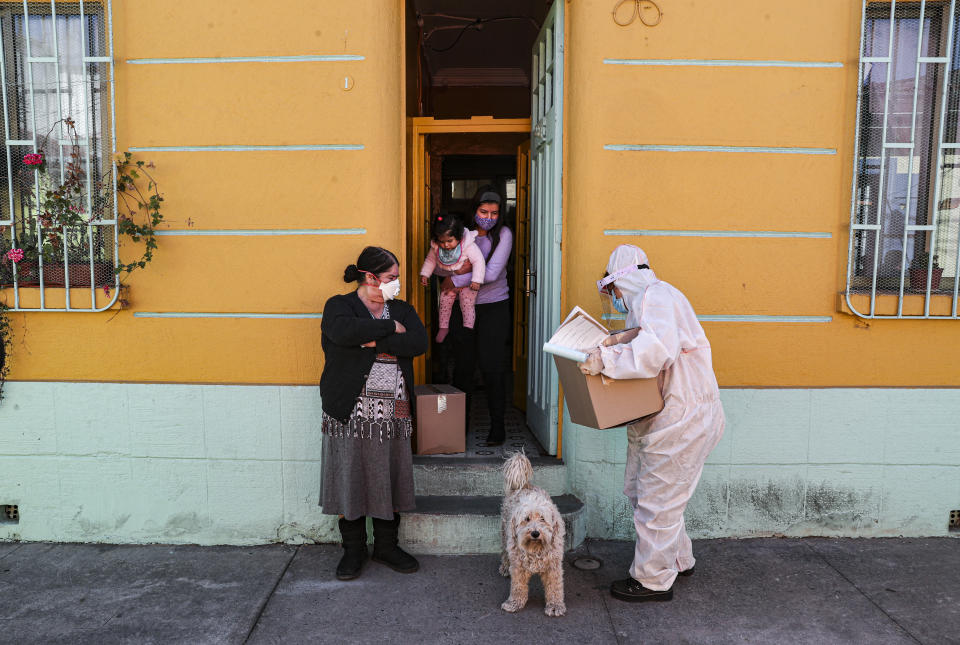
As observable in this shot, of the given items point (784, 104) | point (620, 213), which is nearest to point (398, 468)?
point (620, 213)

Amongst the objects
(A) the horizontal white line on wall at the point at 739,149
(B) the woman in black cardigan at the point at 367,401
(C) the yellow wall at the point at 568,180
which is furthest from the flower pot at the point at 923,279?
(B) the woman in black cardigan at the point at 367,401

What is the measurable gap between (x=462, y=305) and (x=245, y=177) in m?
1.74

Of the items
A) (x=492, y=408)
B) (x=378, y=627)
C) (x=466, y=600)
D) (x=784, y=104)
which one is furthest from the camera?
(x=492, y=408)

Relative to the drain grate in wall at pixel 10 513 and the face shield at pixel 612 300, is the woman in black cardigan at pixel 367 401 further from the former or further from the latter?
the drain grate in wall at pixel 10 513

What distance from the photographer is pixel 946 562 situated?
3.79 m

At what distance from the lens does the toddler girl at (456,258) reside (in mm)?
4668

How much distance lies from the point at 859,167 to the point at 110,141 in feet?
15.2

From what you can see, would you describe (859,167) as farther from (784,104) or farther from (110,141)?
(110,141)

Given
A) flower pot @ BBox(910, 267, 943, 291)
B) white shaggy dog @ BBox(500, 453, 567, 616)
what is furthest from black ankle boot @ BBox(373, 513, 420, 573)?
flower pot @ BBox(910, 267, 943, 291)

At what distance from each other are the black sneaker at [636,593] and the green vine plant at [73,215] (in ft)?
10.9

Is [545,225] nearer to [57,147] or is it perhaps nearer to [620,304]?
[620,304]

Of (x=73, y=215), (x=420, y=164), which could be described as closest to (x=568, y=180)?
(x=420, y=164)

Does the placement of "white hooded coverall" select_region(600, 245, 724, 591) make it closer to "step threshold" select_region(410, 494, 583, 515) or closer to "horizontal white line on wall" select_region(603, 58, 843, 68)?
"step threshold" select_region(410, 494, 583, 515)

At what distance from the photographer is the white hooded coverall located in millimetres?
3170
